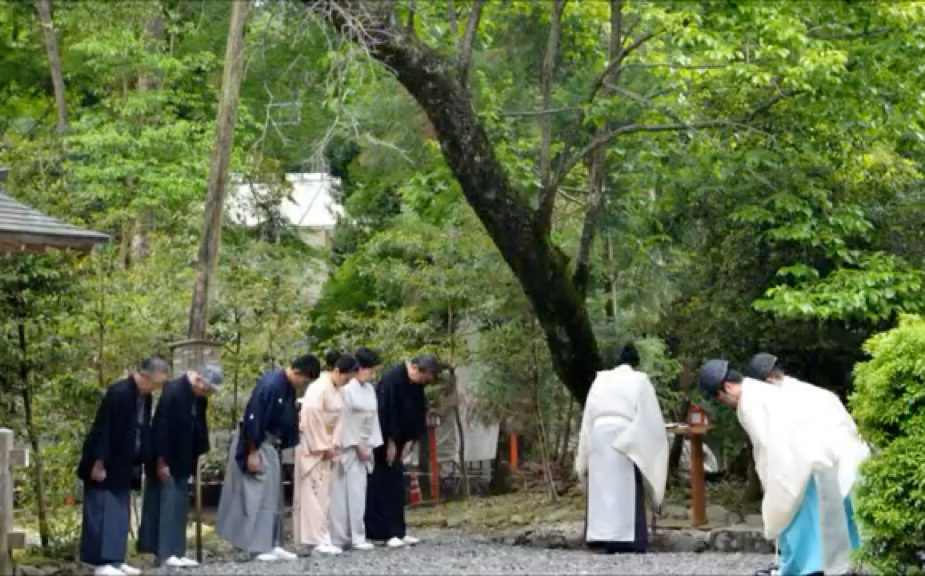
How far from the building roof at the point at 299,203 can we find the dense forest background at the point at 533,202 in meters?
0.50

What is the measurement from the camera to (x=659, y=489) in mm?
14742

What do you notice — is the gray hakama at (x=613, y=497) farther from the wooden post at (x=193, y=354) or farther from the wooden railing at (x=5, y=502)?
the wooden railing at (x=5, y=502)

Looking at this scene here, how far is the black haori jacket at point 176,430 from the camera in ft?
43.0

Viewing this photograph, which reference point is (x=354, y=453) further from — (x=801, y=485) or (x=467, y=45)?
(x=801, y=485)

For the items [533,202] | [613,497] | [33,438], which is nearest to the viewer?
[33,438]

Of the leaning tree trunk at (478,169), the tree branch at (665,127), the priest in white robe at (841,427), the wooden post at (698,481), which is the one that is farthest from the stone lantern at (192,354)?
the priest in white robe at (841,427)

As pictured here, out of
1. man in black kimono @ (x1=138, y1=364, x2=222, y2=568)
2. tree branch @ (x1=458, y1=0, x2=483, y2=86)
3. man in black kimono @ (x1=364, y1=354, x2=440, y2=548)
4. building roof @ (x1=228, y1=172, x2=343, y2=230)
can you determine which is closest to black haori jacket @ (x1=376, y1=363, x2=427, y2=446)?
man in black kimono @ (x1=364, y1=354, x2=440, y2=548)

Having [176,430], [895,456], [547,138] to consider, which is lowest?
[895,456]

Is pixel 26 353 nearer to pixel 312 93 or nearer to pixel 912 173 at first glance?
pixel 912 173

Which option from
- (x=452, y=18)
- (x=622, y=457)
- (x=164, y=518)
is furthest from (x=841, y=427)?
(x=452, y=18)

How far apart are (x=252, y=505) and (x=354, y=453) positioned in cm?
128

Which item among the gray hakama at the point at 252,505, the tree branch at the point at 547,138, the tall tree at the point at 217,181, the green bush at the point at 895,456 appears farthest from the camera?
the tall tree at the point at 217,181

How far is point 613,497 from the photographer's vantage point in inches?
576

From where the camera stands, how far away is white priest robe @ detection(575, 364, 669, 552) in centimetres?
1459
